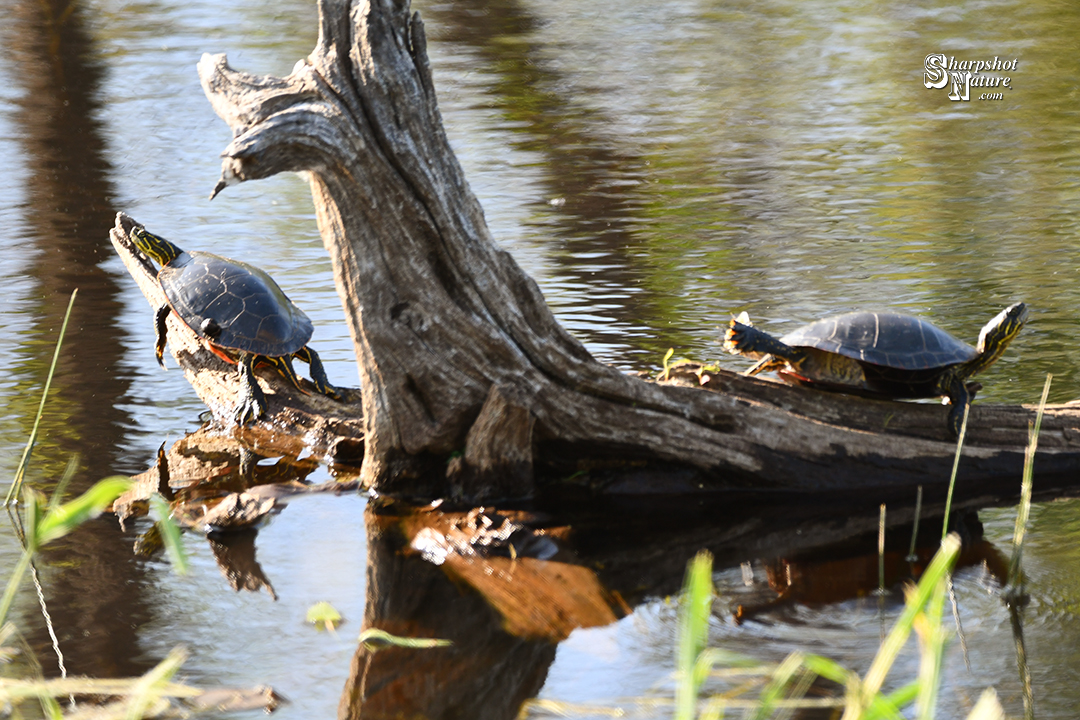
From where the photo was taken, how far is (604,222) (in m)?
8.46

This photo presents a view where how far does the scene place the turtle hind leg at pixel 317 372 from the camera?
521 cm

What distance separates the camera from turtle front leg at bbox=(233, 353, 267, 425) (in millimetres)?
5082

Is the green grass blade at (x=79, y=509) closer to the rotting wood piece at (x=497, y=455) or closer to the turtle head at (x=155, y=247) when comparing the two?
the rotting wood piece at (x=497, y=455)

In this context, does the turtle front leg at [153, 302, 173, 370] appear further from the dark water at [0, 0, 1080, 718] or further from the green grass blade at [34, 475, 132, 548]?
the green grass blade at [34, 475, 132, 548]

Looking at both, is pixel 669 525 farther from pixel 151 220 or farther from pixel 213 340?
pixel 151 220

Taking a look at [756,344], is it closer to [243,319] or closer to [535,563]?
[535,563]

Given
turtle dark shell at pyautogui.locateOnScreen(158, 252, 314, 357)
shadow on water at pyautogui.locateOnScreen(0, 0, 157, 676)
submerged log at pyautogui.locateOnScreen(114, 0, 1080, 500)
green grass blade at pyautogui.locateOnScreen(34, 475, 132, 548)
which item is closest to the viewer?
green grass blade at pyautogui.locateOnScreen(34, 475, 132, 548)

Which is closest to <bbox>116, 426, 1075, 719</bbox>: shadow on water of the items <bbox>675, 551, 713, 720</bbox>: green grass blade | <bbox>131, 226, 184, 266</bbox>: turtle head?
<bbox>131, 226, 184, 266</bbox>: turtle head

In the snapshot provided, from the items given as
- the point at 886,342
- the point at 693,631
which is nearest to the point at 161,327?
the point at 886,342

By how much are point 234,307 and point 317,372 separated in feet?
1.59

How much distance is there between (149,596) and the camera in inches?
150

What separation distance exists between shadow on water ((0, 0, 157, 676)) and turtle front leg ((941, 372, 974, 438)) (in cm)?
304

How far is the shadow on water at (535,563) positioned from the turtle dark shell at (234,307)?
671 mm

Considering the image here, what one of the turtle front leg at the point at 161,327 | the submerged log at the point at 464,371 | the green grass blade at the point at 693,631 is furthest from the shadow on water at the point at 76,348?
the green grass blade at the point at 693,631
